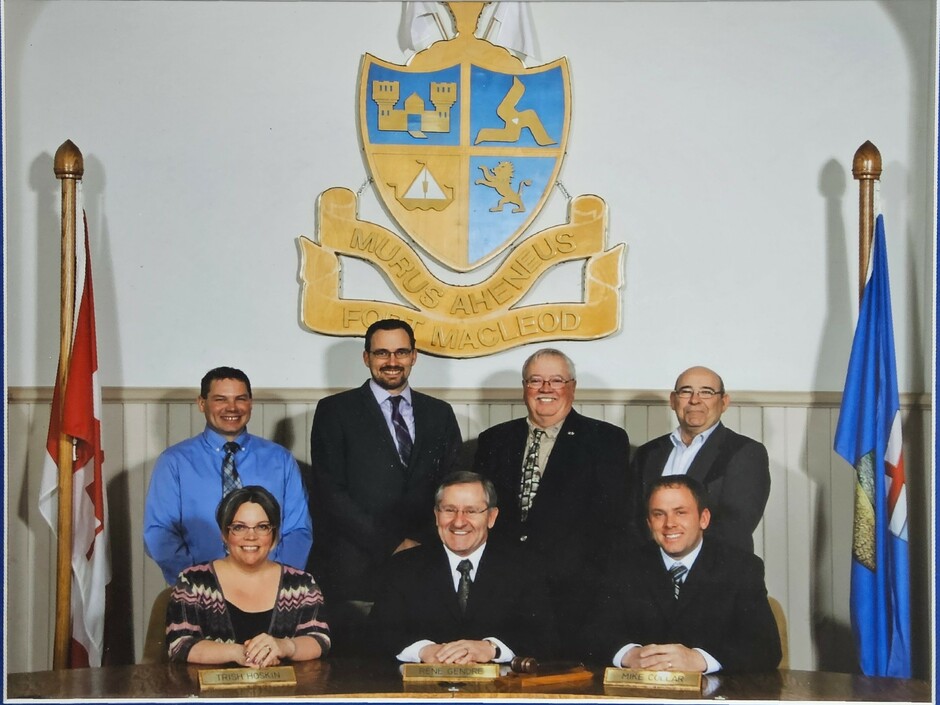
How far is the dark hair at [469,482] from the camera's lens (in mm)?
4516

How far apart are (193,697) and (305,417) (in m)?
1.17

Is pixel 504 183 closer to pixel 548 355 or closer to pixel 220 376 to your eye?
pixel 548 355

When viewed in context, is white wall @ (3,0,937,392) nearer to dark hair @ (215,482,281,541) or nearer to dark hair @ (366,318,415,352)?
dark hair @ (366,318,415,352)

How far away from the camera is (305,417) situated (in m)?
5.07

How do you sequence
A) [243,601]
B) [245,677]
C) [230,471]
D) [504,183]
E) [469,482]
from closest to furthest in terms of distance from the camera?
[245,677] → [243,601] → [469,482] → [230,471] → [504,183]

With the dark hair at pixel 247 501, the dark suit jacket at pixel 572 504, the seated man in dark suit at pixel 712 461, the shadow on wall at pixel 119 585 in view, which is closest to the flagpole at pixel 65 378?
the shadow on wall at pixel 119 585

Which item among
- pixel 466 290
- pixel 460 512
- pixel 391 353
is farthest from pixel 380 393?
pixel 460 512

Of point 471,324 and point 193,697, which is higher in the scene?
point 471,324

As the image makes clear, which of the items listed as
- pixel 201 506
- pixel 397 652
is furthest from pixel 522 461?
pixel 201 506

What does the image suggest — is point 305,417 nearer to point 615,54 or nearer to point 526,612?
point 526,612

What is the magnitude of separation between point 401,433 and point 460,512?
1.65 ft

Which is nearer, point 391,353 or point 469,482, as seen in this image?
point 469,482

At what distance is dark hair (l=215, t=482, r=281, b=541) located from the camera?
437 cm

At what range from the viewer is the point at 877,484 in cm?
472
